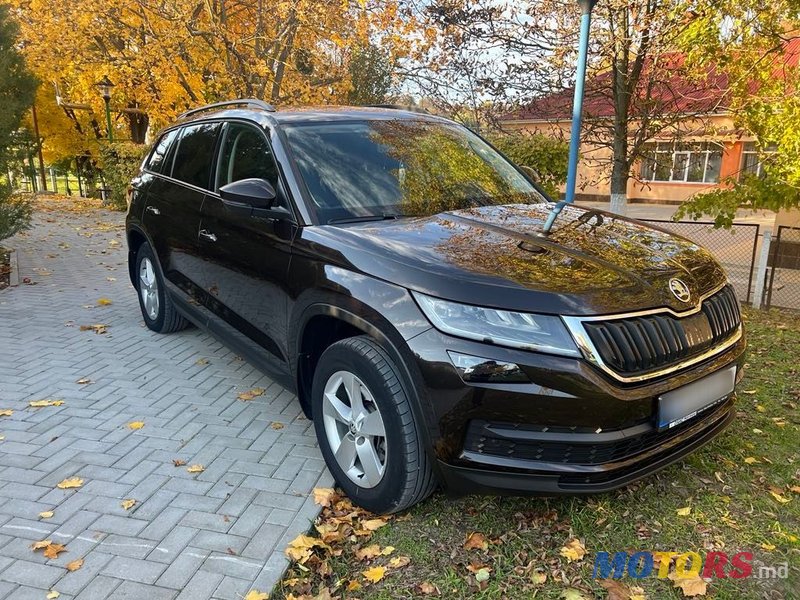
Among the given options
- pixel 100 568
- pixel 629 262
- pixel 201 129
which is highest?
pixel 201 129

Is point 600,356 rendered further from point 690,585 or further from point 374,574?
point 374,574

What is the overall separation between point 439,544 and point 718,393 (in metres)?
1.47

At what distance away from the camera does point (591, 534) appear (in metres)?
2.74

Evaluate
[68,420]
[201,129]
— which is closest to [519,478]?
[68,420]

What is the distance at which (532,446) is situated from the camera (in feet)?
7.61

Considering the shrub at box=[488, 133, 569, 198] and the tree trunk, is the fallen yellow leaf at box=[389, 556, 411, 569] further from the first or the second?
the shrub at box=[488, 133, 569, 198]

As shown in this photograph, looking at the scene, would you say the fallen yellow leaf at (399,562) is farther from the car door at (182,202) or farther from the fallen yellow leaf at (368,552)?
the car door at (182,202)

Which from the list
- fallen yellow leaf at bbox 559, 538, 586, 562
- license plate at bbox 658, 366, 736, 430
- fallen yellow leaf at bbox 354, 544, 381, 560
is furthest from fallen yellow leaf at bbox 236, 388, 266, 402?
license plate at bbox 658, 366, 736, 430

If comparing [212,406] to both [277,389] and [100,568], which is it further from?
[100,568]

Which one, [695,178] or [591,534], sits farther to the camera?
[695,178]

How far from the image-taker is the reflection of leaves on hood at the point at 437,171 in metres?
3.42

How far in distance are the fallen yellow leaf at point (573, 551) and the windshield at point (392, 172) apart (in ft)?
5.94

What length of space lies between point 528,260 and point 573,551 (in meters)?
1.32

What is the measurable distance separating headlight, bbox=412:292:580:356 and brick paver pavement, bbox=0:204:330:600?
1.28m
